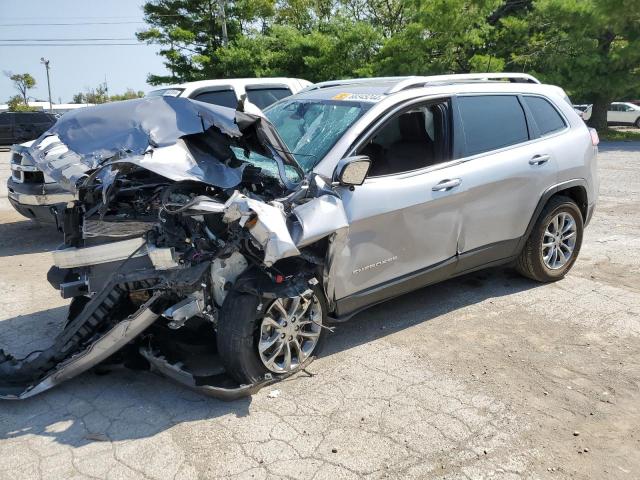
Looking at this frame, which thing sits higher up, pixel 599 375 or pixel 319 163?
pixel 319 163

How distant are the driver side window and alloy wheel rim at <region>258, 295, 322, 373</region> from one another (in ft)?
4.00

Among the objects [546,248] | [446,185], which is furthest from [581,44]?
[446,185]

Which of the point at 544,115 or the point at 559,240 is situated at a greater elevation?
the point at 544,115

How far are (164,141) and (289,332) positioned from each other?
1.45 meters

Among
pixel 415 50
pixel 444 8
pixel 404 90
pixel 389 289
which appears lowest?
pixel 389 289

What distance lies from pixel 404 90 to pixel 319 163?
3.43 ft

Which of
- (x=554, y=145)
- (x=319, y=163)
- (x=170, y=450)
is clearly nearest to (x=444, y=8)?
(x=554, y=145)

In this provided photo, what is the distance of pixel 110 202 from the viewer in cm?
343

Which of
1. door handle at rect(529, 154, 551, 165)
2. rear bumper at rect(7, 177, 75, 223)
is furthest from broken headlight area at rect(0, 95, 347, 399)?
rear bumper at rect(7, 177, 75, 223)

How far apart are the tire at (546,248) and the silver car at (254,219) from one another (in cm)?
54

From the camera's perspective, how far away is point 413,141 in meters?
4.41

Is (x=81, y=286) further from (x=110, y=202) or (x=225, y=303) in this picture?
(x=225, y=303)

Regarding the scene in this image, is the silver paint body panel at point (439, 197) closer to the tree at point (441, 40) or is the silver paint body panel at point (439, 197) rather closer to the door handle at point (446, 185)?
the door handle at point (446, 185)

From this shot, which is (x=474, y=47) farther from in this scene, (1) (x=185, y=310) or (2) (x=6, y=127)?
(1) (x=185, y=310)
